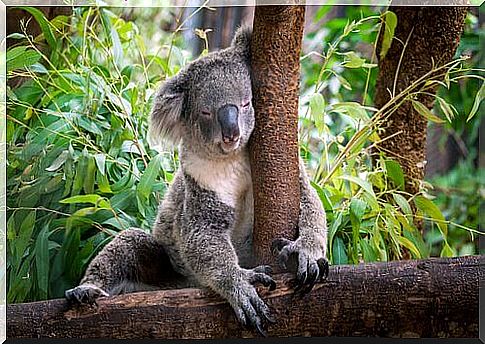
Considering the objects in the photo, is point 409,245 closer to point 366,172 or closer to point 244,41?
point 366,172

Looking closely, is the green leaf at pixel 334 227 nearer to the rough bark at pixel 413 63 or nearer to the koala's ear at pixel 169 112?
the rough bark at pixel 413 63

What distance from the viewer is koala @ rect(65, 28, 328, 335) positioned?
198 centimetres

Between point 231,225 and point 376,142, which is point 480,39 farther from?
Result: point 231,225

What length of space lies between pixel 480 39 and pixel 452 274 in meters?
0.84

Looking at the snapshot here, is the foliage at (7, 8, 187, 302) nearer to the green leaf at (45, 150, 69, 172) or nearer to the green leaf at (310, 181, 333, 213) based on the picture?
the green leaf at (45, 150, 69, 172)

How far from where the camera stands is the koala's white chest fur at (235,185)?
6.92ft

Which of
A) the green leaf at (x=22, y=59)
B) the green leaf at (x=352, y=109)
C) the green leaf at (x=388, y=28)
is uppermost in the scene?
the green leaf at (x=388, y=28)

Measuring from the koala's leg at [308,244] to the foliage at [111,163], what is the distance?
0.21 meters

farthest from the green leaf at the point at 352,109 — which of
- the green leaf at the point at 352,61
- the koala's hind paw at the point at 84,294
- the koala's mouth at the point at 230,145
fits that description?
the koala's hind paw at the point at 84,294

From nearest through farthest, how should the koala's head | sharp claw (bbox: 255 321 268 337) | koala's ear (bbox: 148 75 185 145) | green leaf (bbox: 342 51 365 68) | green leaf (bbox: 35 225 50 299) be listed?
sharp claw (bbox: 255 321 268 337), the koala's head, koala's ear (bbox: 148 75 185 145), green leaf (bbox: 35 225 50 299), green leaf (bbox: 342 51 365 68)

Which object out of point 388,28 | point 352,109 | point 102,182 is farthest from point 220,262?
point 388,28

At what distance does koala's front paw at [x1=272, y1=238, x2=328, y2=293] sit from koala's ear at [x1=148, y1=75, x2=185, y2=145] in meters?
0.45

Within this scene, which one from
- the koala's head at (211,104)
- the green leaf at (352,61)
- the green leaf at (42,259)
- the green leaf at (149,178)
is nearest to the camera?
the koala's head at (211,104)

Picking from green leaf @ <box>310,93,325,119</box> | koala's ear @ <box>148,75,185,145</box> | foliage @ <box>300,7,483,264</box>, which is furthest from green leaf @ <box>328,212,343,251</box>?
koala's ear @ <box>148,75,185,145</box>
